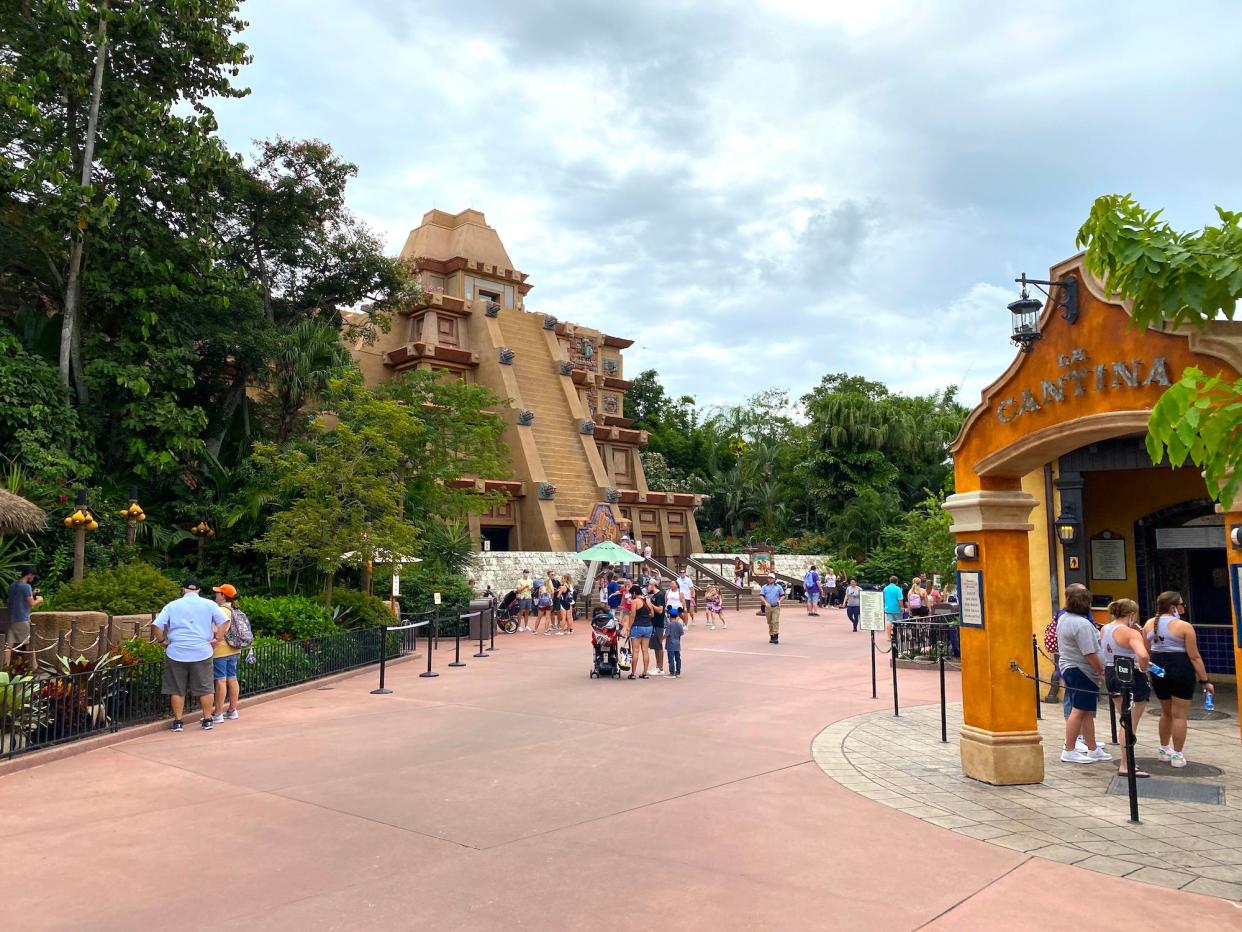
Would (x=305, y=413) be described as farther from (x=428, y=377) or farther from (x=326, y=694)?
(x=326, y=694)

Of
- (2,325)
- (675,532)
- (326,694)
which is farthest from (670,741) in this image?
(675,532)

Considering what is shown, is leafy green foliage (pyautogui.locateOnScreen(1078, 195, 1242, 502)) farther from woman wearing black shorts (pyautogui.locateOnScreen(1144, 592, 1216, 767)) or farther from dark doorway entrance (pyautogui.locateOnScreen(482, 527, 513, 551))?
dark doorway entrance (pyautogui.locateOnScreen(482, 527, 513, 551))

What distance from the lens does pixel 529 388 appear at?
4209 centimetres

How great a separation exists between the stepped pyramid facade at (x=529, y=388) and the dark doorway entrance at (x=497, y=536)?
0.07 metres

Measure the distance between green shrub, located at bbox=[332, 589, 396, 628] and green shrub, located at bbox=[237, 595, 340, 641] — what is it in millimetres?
2387

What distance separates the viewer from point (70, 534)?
731 inches

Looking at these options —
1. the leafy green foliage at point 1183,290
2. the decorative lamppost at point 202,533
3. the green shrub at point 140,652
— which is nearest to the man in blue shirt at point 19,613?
the green shrub at point 140,652

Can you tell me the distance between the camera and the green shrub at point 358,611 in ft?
60.3

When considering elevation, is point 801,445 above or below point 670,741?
above

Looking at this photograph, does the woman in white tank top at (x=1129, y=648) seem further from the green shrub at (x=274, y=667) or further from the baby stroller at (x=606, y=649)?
the green shrub at (x=274, y=667)

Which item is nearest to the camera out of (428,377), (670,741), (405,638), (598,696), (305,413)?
(670,741)

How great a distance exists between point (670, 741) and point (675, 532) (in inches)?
1431

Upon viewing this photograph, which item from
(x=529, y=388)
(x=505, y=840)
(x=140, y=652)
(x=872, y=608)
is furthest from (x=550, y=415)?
(x=505, y=840)

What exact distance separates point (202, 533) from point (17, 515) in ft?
28.5
